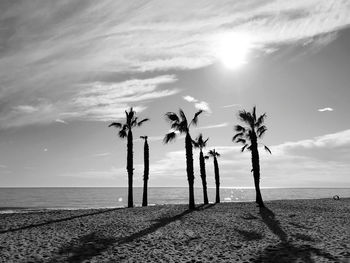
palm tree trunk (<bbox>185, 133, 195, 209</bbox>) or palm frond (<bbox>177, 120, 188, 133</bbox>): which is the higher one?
palm frond (<bbox>177, 120, 188, 133</bbox>)

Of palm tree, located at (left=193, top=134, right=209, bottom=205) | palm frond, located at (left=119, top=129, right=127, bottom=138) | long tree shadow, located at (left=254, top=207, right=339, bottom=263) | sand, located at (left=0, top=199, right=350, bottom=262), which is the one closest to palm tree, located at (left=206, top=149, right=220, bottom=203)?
palm tree, located at (left=193, top=134, right=209, bottom=205)

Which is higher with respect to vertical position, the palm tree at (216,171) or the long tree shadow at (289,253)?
the palm tree at (216,171)

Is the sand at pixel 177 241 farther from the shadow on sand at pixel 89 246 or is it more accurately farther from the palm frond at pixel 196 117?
the palm frond at pixel 196 117

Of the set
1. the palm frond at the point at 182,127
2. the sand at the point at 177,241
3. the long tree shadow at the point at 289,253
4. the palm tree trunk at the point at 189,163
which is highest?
the palm frond at the point at 182,127

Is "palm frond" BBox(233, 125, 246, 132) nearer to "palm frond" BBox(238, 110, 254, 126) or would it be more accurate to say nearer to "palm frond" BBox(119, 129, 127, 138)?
"palm frond" BBox(238, 110, 254, 126)

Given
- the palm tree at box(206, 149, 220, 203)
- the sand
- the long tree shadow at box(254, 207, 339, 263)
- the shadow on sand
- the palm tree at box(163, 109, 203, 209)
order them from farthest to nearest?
the palm tree at box(206, 149, 220, 203), the palm tree at box(163, 109, 203, 209), the shadow on sand, the sand, the long tree shadow at box(254, 207, 339, 263)

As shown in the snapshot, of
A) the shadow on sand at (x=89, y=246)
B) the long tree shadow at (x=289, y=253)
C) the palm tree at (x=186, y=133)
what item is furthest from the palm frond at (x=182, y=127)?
the long tree shadow at (x=289, y=253)

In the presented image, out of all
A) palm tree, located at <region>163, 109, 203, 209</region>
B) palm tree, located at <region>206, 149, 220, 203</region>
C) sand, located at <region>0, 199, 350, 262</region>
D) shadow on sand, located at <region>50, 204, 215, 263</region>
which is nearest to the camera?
sand, located at <region>0, 199, 350, 262</region>

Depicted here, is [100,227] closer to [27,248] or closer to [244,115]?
[27,248]

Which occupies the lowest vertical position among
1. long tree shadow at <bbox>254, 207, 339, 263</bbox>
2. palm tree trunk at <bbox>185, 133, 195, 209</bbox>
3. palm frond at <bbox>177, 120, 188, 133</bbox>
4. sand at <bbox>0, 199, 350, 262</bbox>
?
long tree shadow at <bbox>254, 207, 339, 263</bbox>

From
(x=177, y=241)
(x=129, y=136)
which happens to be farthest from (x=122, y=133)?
(x=177, y=241)

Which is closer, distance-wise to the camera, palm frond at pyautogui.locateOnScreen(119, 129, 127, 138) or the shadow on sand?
the shadow on sand

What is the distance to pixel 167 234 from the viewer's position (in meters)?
17.7

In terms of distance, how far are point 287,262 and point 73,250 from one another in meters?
8.11
